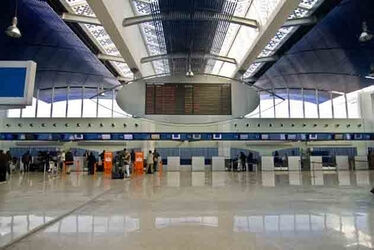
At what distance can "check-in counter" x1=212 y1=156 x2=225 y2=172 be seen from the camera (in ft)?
74.4

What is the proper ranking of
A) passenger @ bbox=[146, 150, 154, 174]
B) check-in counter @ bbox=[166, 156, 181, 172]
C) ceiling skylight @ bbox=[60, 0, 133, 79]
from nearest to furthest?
ceiling skylight @ bbox=[60, 0, 133, 79] → passenger @ bbox=[146, 150, 154, 174] → check-in counter @ bbox=[166, 156, 181, 172]

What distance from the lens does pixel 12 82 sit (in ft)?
17.4

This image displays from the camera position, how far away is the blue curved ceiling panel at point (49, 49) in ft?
38.3

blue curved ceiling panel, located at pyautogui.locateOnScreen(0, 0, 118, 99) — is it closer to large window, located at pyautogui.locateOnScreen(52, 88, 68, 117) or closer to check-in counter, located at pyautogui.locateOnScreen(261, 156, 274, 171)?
large window, located at pyautogui.locateOnScreen(52, 88, 68, 117)

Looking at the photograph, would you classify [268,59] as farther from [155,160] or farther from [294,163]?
[155,160]

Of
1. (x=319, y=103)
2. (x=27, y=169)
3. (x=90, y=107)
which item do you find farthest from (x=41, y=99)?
(x=319, y=103)

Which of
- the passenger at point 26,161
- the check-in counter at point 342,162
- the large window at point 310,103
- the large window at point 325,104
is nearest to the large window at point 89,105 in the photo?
the passenger at point 26,161

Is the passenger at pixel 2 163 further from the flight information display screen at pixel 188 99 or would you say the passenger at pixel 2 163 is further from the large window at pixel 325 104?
the large window at pixel 325 104

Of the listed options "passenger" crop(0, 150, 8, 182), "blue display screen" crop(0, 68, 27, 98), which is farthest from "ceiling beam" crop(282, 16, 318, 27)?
"passenger" crop(0, 150, 8, 182)

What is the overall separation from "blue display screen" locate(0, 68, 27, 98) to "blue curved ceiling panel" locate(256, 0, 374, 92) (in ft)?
33.7

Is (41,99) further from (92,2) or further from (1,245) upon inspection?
(1,245)

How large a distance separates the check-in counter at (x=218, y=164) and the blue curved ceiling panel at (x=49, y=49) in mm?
9288

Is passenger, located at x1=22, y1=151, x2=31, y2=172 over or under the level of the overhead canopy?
under

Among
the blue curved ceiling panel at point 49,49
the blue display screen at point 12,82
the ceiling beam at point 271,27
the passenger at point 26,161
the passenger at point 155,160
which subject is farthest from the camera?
the passenger at point 26,161
